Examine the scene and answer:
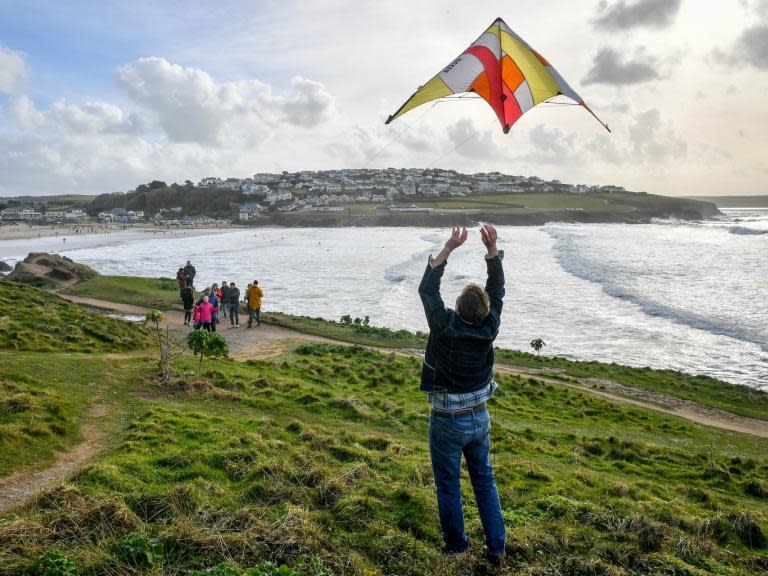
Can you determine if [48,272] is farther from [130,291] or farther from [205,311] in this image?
[205,311]

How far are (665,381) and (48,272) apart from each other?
32.1m

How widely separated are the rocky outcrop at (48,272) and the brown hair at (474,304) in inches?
1215

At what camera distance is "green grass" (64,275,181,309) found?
2676cm

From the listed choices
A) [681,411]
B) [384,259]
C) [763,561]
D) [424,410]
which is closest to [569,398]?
[681,411]

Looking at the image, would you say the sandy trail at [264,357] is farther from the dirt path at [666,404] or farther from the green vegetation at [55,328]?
the green vegetation at [55,328]

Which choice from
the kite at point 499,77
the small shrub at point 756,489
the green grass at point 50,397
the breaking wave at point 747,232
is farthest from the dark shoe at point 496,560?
the breaking wave at point 747,232

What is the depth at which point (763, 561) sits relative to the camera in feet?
16.5

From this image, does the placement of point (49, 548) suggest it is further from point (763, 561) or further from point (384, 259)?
point (384, 259)

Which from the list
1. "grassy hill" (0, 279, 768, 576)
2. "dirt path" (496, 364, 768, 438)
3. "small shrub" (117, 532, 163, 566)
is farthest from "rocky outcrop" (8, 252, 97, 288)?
"small shrub" (117, 532, 163, 566)

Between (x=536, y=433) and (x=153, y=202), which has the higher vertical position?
(x=153, y=202)

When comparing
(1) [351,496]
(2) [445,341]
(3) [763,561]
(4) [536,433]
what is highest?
(2) [445,341]

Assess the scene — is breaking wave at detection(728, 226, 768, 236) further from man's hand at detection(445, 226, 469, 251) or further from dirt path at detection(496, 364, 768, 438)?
man's hand at detection(445, 226, 469, 251)

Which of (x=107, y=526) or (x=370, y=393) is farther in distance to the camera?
(x=370, y=393)

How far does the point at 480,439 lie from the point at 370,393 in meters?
9.32
